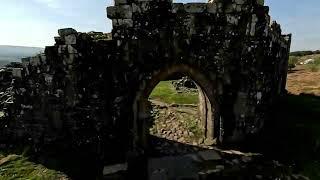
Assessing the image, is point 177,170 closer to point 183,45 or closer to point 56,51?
point 183,45

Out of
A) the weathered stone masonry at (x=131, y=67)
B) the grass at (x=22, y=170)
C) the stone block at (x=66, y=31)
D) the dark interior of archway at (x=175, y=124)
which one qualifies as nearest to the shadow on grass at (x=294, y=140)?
the weathered stone masonry at (x=131, y=67)

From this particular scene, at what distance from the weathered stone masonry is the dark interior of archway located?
1478mm

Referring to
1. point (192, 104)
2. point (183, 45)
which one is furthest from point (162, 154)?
point (192, 104)

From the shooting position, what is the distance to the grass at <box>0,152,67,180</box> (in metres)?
11.6

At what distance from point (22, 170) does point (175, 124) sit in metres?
8.00

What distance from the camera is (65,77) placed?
42.3 ft

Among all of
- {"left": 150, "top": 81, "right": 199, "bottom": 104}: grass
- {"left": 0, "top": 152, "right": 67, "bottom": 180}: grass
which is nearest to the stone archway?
{"left": 0, "top": 152, "right": 67, "bottom": 180}: grass

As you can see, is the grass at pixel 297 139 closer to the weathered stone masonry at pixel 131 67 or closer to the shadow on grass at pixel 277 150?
the shadow on grass at pixel 277 150

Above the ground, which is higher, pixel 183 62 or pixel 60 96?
pixel 183 62

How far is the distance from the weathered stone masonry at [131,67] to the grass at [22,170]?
1231mm

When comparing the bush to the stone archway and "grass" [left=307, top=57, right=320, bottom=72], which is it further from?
the stone archway

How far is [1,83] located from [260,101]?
465 inches

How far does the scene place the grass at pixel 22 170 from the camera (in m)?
11.6

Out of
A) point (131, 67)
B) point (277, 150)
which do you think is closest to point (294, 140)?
point (277, 150)
